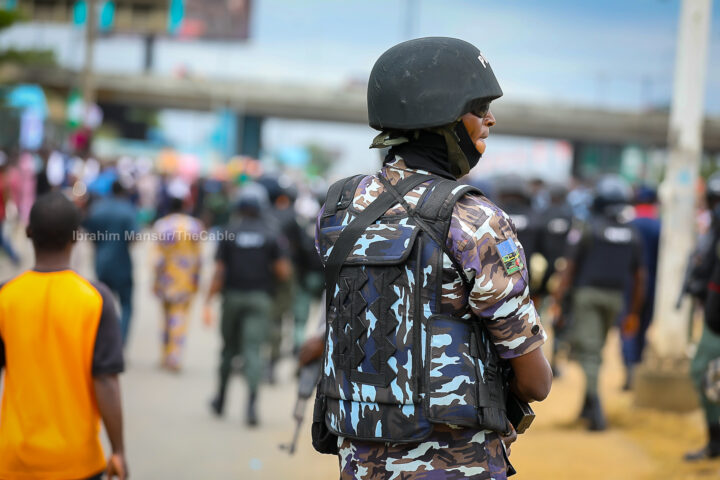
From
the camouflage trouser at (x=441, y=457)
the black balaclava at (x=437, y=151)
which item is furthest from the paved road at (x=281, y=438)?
the black balaclava at (x=437, y=151)

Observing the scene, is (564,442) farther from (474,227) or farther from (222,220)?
(222,220)

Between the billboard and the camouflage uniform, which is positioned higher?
the billboard

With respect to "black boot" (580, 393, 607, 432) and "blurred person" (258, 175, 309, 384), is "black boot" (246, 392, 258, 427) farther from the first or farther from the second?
"black boot" (580, 393, 607, 432)

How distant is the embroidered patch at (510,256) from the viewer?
2.52 m

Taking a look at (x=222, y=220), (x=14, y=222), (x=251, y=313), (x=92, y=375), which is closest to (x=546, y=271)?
(x=251, y=313)

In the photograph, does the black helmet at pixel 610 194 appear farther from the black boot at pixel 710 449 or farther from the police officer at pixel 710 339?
the black boot at pixel 710 449

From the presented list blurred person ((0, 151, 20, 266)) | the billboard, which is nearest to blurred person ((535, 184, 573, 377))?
blurred person ((0, 151, 20, 266))

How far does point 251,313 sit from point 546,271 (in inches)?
126

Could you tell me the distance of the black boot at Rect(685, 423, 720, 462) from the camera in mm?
6457

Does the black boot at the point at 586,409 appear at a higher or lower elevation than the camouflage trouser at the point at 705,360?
lower

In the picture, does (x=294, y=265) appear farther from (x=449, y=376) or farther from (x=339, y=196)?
(x=449, y=376)

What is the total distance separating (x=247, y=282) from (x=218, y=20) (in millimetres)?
46663

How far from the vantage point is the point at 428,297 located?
2.57 metres

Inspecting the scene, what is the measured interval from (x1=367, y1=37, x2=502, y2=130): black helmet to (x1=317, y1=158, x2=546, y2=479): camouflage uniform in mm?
232
